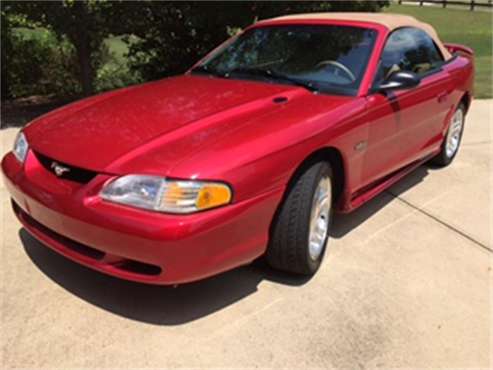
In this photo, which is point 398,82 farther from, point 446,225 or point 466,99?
point 466,99

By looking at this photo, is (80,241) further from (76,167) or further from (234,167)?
(234,167)

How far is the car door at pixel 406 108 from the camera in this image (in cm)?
380

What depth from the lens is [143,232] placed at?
2.53 metres

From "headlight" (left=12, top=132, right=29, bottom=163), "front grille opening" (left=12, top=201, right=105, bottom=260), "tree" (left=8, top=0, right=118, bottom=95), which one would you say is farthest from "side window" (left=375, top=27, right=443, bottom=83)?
"tree" (left=8, top=0, right=118, bottom=95)

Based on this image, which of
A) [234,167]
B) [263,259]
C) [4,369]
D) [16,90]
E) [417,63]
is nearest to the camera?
[4,369]

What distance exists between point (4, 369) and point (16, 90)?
658 centimetres

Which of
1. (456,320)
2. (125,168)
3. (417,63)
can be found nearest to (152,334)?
(125,168)

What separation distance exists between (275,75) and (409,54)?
1.27 m

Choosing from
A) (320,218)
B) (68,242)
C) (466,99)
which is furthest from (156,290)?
(466,99)

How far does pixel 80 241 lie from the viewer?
2.76 meters

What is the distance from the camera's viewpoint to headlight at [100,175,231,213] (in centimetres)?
257

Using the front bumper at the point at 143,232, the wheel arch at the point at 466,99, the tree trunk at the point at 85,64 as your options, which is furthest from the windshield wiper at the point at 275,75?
the tree trunk at the point at 85,64

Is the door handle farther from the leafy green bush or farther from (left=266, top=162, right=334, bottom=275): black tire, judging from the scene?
the leafy green bush

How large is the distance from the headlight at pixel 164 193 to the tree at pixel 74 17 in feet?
14.2
